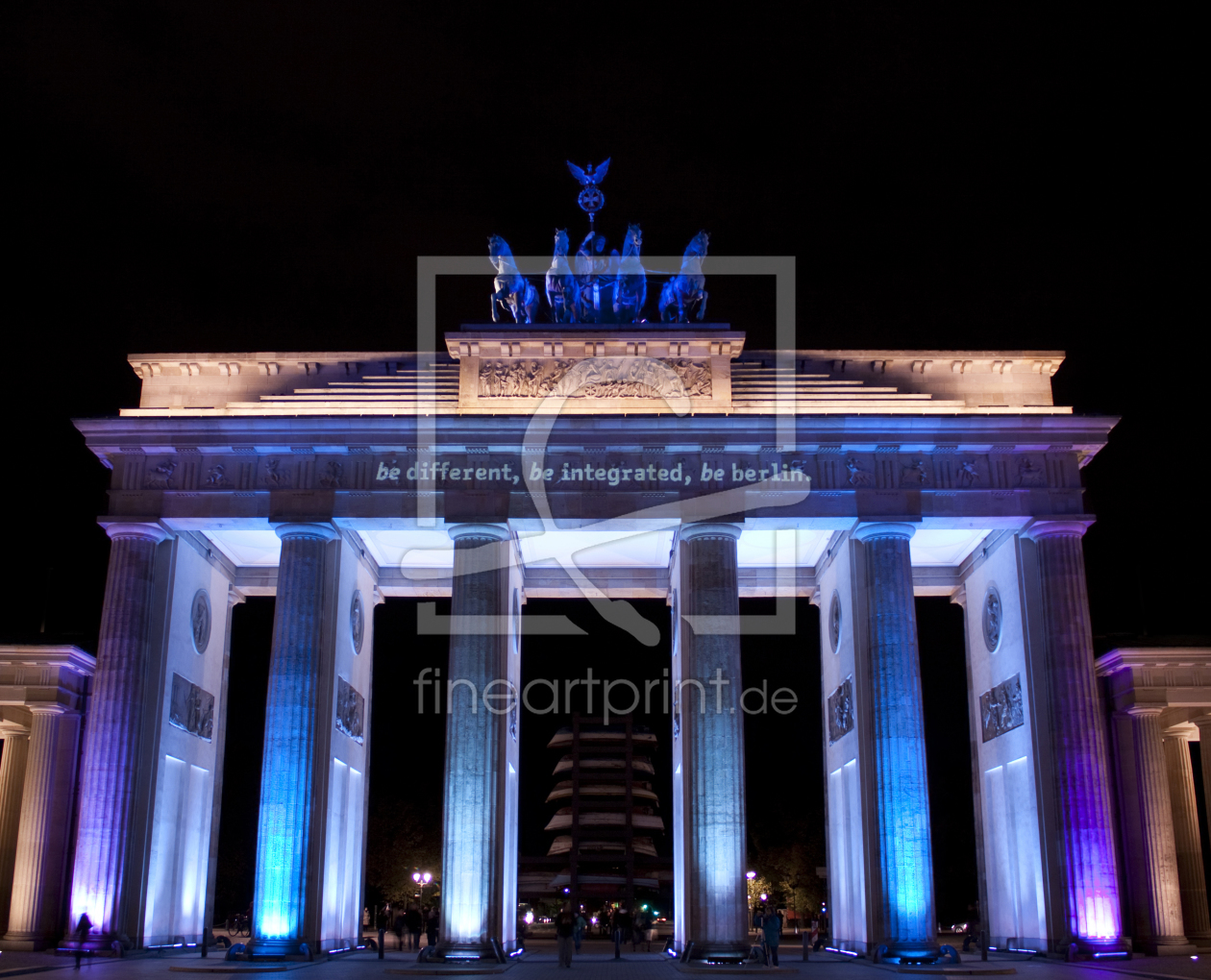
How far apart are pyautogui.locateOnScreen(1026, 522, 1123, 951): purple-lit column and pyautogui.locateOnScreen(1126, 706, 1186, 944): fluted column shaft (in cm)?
508

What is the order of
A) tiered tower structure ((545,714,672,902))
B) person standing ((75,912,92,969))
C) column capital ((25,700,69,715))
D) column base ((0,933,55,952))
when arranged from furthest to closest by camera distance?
tiered tower structure ((545,714,672,902)) < column capital ((25,700,69,715)) < column base ((0,933,55,952)) < person standing ((75,912,92,969))

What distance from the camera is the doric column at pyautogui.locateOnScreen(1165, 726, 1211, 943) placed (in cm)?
4059

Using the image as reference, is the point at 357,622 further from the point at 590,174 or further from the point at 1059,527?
the point at 1059,527

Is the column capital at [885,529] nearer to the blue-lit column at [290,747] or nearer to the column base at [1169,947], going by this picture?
the column base at [1169,947]

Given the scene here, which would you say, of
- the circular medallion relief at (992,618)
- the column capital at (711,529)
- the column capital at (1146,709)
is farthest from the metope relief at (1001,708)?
the column capital at (711,529)

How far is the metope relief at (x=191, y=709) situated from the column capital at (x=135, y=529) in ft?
14.8

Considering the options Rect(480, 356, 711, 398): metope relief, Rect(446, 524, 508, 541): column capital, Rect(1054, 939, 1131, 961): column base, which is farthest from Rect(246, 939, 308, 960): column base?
Rect(1054, 939, 1131, 961): column base

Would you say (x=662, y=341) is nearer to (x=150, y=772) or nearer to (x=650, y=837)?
(x=150, y=772)

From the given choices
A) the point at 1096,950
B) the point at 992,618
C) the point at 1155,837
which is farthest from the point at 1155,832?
the point at 992,618

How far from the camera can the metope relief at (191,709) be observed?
36.1m

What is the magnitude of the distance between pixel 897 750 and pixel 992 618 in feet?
25.1

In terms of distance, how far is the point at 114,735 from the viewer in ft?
109

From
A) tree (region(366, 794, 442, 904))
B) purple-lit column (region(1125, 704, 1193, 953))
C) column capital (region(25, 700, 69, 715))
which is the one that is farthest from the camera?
tree (region(366, 794, 442, 904))

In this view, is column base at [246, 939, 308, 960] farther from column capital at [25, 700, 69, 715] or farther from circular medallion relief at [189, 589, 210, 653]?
column capital at [25, 700, 69, 715]
